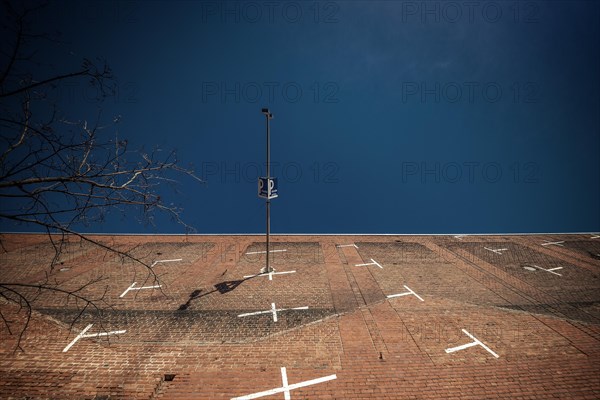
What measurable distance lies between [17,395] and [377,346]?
853 cm

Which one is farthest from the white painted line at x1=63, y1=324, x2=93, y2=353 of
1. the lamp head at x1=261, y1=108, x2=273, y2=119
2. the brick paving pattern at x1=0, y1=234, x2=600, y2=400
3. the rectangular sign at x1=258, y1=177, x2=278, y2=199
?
the lamp head at x1=261, y1=108, x2=273, y2=119

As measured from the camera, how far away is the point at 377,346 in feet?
22.9

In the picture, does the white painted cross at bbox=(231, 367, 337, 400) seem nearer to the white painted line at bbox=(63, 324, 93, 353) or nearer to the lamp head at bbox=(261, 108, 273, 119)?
the white painted line at bbox=(63, 324, 93, 353)

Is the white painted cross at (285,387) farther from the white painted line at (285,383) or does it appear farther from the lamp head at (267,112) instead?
the lamp head at (267,112)

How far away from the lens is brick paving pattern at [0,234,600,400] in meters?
5.79

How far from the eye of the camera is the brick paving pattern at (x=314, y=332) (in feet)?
19.0

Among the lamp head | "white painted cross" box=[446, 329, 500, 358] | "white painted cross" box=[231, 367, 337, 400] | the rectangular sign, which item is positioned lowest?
"white painted cross" box=[231, 367, 337, 400]

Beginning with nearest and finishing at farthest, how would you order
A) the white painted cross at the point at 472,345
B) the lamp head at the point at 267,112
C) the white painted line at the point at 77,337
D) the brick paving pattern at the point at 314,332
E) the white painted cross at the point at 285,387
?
1. the white painted cross at the point at 285,387
2. the brick paving pattern at the point at 314,332
3. the white painted cross at the point at 472,345
4. the white painted line at the point at 77,337
5. the lamp head at the point at 267,112

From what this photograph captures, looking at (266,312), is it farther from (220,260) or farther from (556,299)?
(556,299)

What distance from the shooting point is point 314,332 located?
763 cm

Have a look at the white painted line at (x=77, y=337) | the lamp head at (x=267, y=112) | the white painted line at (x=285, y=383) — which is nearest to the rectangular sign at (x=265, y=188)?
the lamp head at (x=267, y=112)

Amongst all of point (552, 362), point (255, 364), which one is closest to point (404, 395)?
point (255, 364)

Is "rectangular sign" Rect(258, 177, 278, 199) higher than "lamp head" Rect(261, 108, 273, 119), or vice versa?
"lamp head" Rect(261, 108, 273, 119)

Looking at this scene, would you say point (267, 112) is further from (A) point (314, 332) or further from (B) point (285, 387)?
(B) point (285, 387)
